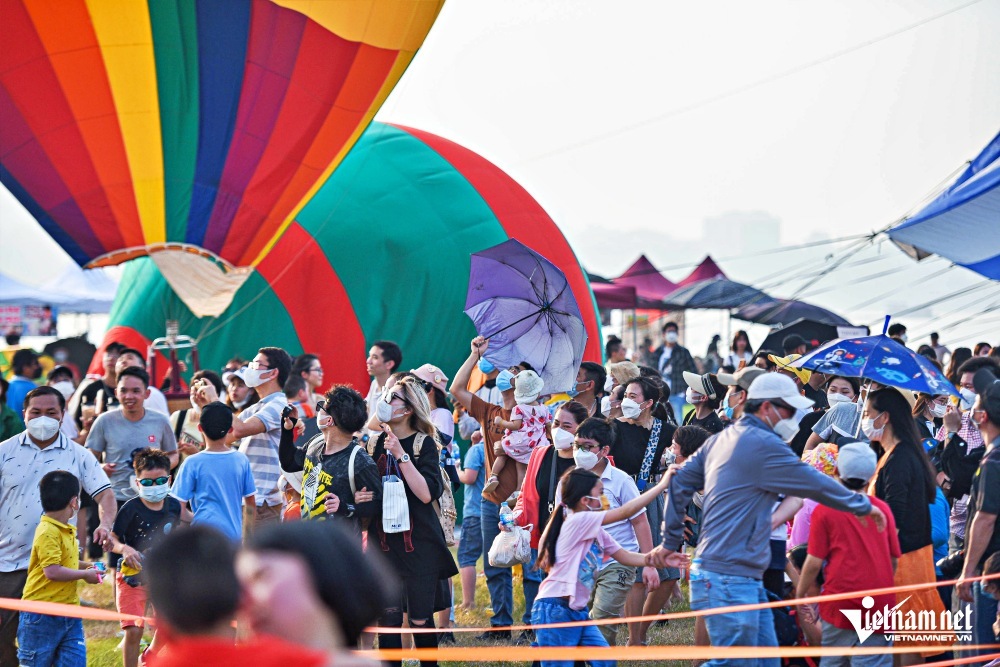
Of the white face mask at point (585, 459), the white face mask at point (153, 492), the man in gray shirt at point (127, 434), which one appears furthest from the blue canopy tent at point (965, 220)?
the white face mask at point (153, 492)

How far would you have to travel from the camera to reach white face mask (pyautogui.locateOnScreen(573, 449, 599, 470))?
6277 mm

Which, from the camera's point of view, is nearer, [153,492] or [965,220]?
[153,492]

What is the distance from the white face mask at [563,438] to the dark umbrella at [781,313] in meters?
16.5

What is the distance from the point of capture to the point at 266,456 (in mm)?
7762

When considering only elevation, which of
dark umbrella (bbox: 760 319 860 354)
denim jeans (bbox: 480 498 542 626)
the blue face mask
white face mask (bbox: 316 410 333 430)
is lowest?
denim jeans (bbox: 480 498 542 626)

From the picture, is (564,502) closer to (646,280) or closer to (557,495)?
(557,495)

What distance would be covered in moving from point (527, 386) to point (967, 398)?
3216 millimetres

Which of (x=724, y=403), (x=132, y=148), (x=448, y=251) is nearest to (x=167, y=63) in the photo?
(x=132, y=148)

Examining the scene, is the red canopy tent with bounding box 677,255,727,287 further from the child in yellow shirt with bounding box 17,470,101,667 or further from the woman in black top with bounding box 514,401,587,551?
the child in yellow shirt with bounding box 17,470,101,667

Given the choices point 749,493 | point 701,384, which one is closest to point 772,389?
point 749,493

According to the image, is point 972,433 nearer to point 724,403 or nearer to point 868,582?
point 724,403

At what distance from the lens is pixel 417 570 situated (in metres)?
6.33

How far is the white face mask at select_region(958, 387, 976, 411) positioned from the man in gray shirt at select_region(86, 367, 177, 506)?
17.8 ft

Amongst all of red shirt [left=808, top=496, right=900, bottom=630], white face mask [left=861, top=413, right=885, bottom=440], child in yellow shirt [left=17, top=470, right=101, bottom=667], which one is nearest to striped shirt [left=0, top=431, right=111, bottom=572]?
child in yellow shirt [left=17, top=470, right=101, bottom=667]
